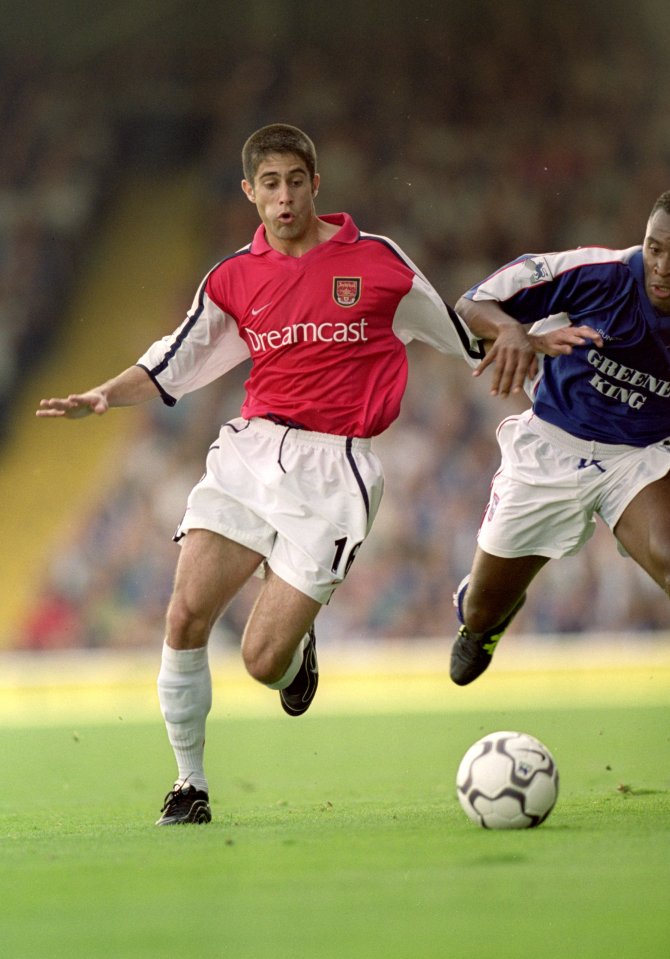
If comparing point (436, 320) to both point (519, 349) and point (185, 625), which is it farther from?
point (185, 625)

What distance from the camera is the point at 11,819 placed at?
5453mm

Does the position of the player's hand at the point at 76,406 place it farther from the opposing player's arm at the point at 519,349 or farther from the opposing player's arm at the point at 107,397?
the opposing player's arm at the point at 519,349

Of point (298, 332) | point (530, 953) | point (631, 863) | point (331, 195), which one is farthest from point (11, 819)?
point (331, 195)

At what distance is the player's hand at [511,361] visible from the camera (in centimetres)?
485

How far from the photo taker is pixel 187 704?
204 inches

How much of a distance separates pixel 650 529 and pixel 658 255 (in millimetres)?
1097

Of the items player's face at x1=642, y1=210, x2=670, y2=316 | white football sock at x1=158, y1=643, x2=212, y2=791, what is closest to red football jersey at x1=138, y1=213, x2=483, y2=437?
player's face at x1=642, y1=210, x2=670, y2=316

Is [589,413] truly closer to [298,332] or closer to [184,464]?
[298,332]

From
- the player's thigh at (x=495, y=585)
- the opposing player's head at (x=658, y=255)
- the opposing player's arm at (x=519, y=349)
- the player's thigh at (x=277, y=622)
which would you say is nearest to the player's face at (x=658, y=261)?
the opposing player's head at (x=658, y=255)

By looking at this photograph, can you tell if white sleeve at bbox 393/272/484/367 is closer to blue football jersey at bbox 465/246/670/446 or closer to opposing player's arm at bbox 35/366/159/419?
blue football jersey at bbox 465/246/670/446

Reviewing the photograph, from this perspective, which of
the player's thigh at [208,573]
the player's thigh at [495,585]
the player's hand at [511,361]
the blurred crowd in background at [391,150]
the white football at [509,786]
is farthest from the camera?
the blurred crowd in background at [391,150]

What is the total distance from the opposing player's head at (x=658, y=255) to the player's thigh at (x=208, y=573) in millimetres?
1890

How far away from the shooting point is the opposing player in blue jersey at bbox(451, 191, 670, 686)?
5.45 metres

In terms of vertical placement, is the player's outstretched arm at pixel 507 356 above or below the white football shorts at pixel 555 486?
above
